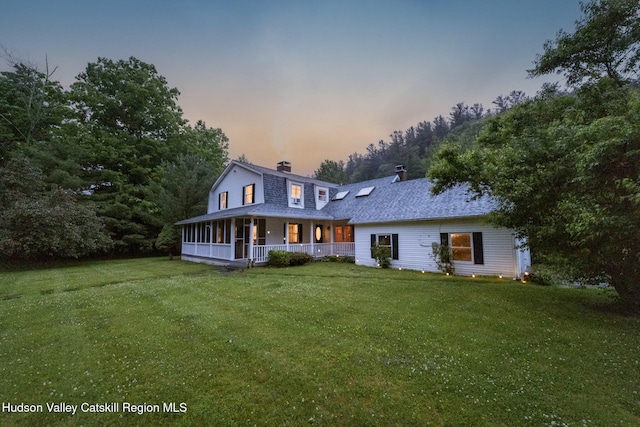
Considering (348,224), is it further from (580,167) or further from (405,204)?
(580,167)

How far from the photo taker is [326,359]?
3.91 m

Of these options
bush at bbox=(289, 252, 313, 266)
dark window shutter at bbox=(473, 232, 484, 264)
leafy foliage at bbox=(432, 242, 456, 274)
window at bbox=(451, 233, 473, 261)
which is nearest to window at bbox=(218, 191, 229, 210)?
bush at bbox=(289, 252, 313, 266)

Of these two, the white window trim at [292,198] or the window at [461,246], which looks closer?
the window at [461,246]

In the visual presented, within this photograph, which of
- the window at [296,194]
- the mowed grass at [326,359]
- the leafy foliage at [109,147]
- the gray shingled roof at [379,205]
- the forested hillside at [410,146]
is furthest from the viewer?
the forested hillside at [410,146]

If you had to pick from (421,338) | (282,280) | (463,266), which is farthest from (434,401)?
(463,266)

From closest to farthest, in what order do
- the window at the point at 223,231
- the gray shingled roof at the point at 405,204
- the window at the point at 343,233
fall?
the gray shingled roof at the point at 405,204, the window at the point at 223,231, the window at the point at 343,233

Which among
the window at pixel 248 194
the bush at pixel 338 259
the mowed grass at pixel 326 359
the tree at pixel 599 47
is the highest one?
the tree at pixel 599 47

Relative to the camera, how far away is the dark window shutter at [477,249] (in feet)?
36.2

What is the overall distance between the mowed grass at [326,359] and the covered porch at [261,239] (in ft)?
25.5

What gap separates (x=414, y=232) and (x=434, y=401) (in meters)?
10.9

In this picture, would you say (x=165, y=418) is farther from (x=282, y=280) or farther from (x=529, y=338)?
(x=282, y=280)

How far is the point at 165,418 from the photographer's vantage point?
274 cm

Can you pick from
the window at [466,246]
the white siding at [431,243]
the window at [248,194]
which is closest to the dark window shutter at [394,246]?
the white siding at [431,243]

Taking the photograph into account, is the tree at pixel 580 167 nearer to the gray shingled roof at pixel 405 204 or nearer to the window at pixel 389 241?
the gray shingled roof at pixel 405 204
